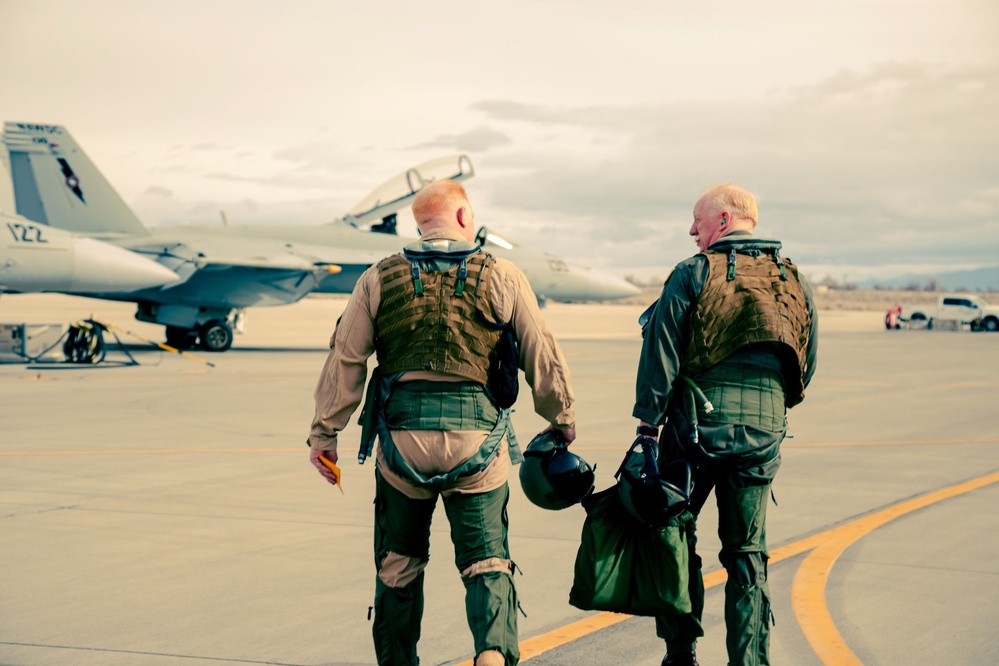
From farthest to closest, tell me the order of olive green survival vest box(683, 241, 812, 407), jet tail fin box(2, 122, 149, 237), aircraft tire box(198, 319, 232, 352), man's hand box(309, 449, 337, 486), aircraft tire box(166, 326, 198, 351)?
aircraft tire box(166, 326, 198, 351), aircraft tire box(198, 319, 232, 352), jet tail fin box(2, 122, 149, 237), olive green survival vest box(683, 241, 812, 407), man's hand box(309, 449, 337, 486)

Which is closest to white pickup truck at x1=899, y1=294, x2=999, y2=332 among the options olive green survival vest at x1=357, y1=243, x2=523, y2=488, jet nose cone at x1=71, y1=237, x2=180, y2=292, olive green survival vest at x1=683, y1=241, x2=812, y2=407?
jet nose cone at x1=71, y1=237, x2=180, y2=292

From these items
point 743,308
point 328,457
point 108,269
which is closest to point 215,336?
point 108,269

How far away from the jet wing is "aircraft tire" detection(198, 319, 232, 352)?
14.8 feet

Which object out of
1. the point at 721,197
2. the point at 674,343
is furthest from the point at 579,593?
the point at 721,197

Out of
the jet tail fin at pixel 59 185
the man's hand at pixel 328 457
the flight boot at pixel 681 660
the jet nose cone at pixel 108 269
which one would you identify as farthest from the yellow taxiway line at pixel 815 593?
the jet tail fin at pixel 59 185

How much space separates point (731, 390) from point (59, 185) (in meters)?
24.3

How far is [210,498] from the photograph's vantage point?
799 centimetres

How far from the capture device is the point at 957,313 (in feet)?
165

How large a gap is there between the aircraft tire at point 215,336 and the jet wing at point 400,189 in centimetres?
451

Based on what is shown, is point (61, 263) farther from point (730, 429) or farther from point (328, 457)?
point (730, 429)

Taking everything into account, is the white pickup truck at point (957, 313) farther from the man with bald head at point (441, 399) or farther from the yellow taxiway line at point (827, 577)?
the man with bald head at point (441, 399)

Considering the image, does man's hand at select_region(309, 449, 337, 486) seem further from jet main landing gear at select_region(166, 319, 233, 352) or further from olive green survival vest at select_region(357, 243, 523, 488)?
jet main landing gear at select_region(166, 319, 233, 352)

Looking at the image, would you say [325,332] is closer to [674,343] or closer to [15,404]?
[15,404]

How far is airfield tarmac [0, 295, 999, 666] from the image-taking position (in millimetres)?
4730
